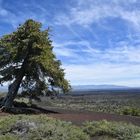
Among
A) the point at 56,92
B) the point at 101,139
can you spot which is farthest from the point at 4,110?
the point at 101,139

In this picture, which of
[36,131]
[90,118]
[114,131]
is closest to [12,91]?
[90,118]

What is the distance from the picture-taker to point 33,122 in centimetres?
1852

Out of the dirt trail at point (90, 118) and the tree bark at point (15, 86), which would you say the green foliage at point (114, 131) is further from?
the tree bark at point (15, 86)

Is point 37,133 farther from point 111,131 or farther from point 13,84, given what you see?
point 13,84

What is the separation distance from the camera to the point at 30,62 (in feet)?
109

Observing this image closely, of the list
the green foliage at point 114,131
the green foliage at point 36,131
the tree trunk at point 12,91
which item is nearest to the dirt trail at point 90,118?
the green foliage at point 114,131

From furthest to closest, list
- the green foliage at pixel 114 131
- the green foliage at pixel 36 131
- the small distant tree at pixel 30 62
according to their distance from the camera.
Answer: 1. the small distant tree at pixel 30 62
2. the green foliage at pixel 114 131
3. the green foliage at pixel 36 131

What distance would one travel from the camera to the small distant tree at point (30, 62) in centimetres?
3328

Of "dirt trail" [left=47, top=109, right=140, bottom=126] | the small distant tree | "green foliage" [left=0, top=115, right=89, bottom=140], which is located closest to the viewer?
"green foliage" [left=0, top=115, right=89, bottom=140]

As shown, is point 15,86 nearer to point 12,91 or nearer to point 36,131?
point 12,91

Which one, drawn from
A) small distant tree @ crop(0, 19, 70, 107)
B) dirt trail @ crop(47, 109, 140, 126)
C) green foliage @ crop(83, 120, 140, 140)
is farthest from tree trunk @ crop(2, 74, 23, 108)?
green foliage @ crop(83, 120, 140, 140)

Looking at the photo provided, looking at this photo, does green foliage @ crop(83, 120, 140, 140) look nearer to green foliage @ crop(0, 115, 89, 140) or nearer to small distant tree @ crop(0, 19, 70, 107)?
green foliage @ crop(0, 115, 89, 140)

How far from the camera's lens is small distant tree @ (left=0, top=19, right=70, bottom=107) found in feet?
109

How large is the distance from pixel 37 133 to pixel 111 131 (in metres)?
4.06
